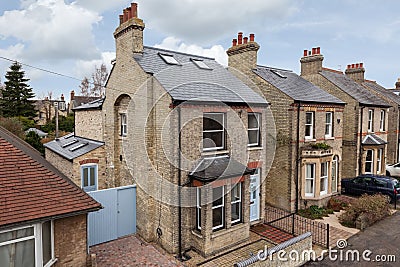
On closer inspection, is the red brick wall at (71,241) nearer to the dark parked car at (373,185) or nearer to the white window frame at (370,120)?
the dark parked car at (373,185)

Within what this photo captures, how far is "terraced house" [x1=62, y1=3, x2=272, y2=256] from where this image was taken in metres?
10.2

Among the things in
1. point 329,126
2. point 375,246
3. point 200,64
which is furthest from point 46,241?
point 329,126

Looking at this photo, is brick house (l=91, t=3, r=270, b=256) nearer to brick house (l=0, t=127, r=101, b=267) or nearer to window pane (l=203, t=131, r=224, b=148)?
window pane (l=203, t=131, r=224, b=148)

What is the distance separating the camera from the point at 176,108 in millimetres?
10039

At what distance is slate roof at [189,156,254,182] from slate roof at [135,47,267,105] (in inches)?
98.5

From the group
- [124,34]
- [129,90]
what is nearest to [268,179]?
[129,90]

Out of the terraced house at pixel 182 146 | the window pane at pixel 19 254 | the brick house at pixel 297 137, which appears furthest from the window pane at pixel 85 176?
the brick house at pixel 297 137

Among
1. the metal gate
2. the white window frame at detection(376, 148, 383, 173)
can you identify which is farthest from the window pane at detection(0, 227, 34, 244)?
the white window frame at detection(376, 148, 383, 173)

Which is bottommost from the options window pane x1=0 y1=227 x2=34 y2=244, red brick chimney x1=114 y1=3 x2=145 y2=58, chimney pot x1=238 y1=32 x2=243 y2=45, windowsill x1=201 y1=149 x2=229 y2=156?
window pane x1=0 y1=227 x2=34 y2=244

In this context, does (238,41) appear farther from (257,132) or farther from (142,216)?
(142,216)

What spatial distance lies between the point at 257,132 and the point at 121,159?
686 cm

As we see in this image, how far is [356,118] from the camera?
19.0m

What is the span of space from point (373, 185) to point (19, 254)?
18.3 meters

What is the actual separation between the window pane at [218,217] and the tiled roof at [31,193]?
4885 mm
